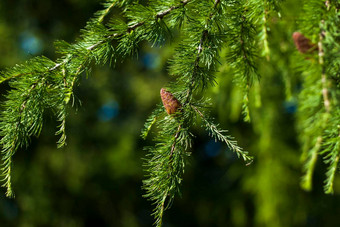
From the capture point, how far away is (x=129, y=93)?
21.4ft

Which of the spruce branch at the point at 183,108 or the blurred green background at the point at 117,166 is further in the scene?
the blurred green background at the point at 117,166

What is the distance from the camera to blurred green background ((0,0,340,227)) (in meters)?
4.13

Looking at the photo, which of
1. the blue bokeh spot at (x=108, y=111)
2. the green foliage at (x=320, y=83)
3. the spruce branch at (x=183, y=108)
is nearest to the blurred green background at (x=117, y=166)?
the blue bokeh spot at (x=108, y=111)

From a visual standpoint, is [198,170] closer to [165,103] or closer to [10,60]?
[10,60]

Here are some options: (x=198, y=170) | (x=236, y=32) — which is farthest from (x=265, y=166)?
(x=236, y=32)

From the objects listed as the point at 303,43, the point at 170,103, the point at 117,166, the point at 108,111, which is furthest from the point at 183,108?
the point at 108,111

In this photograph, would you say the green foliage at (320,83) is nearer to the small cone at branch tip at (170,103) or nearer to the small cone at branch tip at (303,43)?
the small cone at branch tip at (303,43)

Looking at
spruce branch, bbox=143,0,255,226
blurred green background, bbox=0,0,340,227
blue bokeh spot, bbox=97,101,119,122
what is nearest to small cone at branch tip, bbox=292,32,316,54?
spruce branch, bbox=143,0,255,226

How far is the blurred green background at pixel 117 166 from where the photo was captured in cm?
413

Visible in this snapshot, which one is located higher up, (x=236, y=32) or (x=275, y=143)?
(x=236, y=32)

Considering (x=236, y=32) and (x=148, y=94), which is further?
(x=148, y=94)

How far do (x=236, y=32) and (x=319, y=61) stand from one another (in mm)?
326

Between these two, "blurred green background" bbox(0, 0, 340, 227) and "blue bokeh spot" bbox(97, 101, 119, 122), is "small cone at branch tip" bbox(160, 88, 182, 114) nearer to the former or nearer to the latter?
"blurred green background" bbox(0, 0, 340, 227)

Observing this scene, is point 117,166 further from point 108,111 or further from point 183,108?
point 183,108
